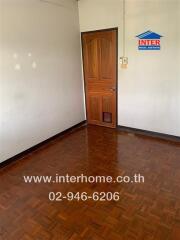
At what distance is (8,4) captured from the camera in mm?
2973

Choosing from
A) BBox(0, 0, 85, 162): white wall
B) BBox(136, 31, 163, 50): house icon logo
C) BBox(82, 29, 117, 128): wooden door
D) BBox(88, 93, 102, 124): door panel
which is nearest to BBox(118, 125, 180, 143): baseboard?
BBox(82, 29, 117, 128): wooden door

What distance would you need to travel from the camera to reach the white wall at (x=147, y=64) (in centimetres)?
348

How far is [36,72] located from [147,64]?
2.04 metres

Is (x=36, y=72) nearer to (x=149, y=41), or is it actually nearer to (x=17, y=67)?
(x=17, y=67)

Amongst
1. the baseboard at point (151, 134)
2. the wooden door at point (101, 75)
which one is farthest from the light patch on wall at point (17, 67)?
the baseboard at point (151, 134)

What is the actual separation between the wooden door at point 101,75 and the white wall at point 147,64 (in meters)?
0.15

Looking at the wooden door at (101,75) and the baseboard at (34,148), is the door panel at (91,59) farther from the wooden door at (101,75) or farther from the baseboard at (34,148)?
the baseboard at (34,148)

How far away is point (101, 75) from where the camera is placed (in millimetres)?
4414

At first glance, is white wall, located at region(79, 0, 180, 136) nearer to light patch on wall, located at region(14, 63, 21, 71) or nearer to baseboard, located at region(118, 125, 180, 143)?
baseboard, located at region(118, 125, 180, 143)

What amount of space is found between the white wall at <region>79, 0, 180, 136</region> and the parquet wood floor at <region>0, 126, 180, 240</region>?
549 mm

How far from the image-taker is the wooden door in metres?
4.15

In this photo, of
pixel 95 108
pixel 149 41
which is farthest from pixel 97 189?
pixel 149 41

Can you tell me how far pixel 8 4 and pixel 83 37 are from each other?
70.5 inches

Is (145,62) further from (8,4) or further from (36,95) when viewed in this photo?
(8,4)
